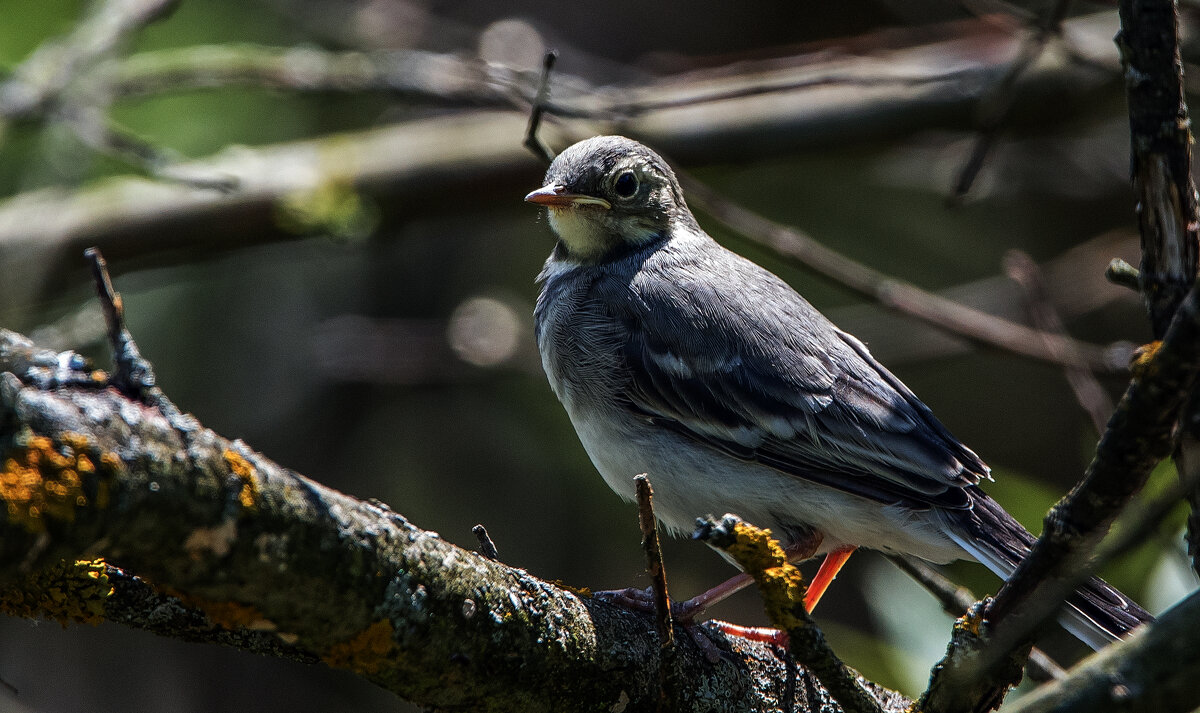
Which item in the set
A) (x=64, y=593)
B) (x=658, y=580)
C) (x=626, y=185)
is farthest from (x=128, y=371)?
(x=626, y=185)

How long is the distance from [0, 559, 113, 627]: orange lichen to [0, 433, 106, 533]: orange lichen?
0.80m

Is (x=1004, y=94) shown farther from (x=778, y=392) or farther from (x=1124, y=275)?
(x=1124, y=275)

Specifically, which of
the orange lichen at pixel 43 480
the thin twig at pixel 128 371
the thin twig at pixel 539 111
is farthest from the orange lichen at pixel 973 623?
the thin twig at pixel 539 111

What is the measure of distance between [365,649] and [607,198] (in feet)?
9.60

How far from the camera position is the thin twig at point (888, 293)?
197 inches

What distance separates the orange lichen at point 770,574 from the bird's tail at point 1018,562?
1266 mm

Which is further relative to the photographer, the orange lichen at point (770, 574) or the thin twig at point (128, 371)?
the orange lichen at point (770, 574)

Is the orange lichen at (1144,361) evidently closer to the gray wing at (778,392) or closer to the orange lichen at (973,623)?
the orange lichen at (973,623)

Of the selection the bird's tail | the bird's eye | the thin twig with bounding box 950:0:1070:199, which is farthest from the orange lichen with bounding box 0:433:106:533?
the thin twig with bounding box 950:0:1070:199

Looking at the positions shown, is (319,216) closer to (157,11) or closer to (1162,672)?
(157,11)

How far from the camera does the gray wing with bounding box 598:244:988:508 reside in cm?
372

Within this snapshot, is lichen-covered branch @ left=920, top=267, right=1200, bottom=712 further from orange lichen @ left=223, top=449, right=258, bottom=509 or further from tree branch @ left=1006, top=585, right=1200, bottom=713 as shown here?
orange lichen @ left=223, top=449, right=258, bottom=509

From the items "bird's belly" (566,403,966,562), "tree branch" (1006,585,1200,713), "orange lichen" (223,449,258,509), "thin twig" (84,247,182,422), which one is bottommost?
"tree branch" (1006,585,1200,713)

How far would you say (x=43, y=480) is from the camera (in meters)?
1.62
